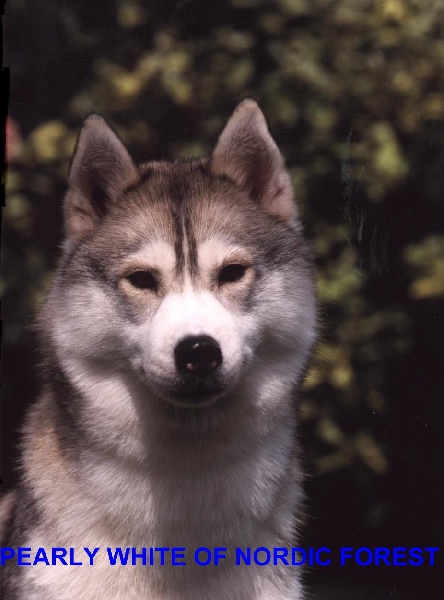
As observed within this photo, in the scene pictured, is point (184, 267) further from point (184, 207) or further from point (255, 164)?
point (255, 164)

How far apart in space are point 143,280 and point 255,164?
31.2 inches

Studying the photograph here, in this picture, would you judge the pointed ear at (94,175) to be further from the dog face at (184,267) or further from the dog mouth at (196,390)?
the dog mouth at (196,390)

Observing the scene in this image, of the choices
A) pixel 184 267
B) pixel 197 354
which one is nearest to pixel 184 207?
pixel 184 267

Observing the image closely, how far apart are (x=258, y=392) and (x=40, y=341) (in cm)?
101

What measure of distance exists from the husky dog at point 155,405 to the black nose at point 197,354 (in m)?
0.24

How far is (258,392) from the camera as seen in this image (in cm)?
355

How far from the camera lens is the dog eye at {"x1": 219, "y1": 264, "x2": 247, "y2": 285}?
3.41m

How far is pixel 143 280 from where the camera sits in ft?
11.1

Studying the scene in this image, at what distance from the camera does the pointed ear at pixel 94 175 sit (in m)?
3.48

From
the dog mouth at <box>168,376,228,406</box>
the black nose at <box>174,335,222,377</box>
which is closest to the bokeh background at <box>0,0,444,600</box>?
the dog mouth at <box>168,376,228,406</box>

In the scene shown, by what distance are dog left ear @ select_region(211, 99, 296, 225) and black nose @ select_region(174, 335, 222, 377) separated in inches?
37.8

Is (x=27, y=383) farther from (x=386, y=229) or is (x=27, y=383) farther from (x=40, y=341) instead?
(x=386, y=229)

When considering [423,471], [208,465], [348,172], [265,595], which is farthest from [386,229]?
[265,595]

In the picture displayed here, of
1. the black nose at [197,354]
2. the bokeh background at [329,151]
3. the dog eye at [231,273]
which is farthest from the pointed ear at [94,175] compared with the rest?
the black nose at [197,354]
